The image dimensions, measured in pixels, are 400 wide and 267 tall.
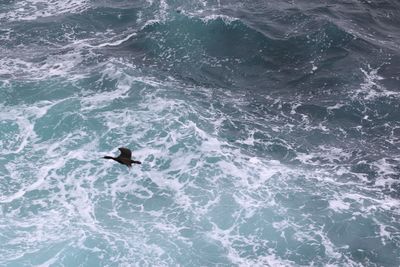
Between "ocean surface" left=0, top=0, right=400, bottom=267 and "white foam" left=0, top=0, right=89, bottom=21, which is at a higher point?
"white foam" left=0, top=0, right=89, bottom=21

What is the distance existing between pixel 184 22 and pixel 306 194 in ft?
91.4

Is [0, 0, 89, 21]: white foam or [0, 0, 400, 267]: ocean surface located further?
[0, 0, 89, 21]: white foam

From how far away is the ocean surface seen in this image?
44.6 meters

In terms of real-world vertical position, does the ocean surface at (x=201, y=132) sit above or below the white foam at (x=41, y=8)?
below

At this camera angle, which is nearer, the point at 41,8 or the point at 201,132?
the point at 201,132

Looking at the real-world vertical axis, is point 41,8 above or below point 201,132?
above

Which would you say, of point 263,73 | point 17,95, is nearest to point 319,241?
point 263,73

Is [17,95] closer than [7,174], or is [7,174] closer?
[7,174]

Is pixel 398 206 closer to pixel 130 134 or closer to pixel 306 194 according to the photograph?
pixel 306 194

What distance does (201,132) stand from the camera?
5347 cm

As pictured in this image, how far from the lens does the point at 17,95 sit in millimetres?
57406

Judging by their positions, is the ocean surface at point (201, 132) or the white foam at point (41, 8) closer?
the ocean surface at point (201, 132)

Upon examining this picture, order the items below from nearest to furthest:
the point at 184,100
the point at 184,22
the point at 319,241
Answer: the point at 319,241 → the point at 184,100 → the point at 184,22

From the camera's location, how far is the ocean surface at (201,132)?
44.6 m
